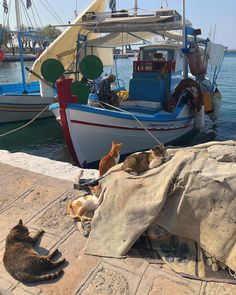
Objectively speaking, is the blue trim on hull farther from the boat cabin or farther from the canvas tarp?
the canvas tarp

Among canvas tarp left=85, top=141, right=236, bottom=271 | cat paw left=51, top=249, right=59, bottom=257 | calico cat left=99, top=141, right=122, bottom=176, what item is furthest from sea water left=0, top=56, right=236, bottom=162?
cat paw left=51, top=249, right=59, bottom=257

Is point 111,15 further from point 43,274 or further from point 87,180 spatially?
point 43,274

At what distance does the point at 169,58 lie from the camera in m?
11.6

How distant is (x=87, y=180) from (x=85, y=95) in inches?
186

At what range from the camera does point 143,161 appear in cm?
427

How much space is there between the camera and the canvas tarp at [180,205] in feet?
10.8

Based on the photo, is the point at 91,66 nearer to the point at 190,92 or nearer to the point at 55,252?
the point at 190,92

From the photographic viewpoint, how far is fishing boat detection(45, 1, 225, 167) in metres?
8.10

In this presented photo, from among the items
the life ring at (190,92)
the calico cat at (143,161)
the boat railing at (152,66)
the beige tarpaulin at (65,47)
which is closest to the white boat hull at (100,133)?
the life ring at (190,92)

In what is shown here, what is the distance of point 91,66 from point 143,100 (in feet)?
6.67

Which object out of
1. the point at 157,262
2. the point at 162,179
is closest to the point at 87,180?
the point at 162,179

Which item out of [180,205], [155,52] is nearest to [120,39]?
[155,52]

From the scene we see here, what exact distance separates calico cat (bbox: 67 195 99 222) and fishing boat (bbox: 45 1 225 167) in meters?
3.54

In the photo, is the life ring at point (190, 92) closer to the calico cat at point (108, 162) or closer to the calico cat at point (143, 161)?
the calico cat at point (108, 162)
